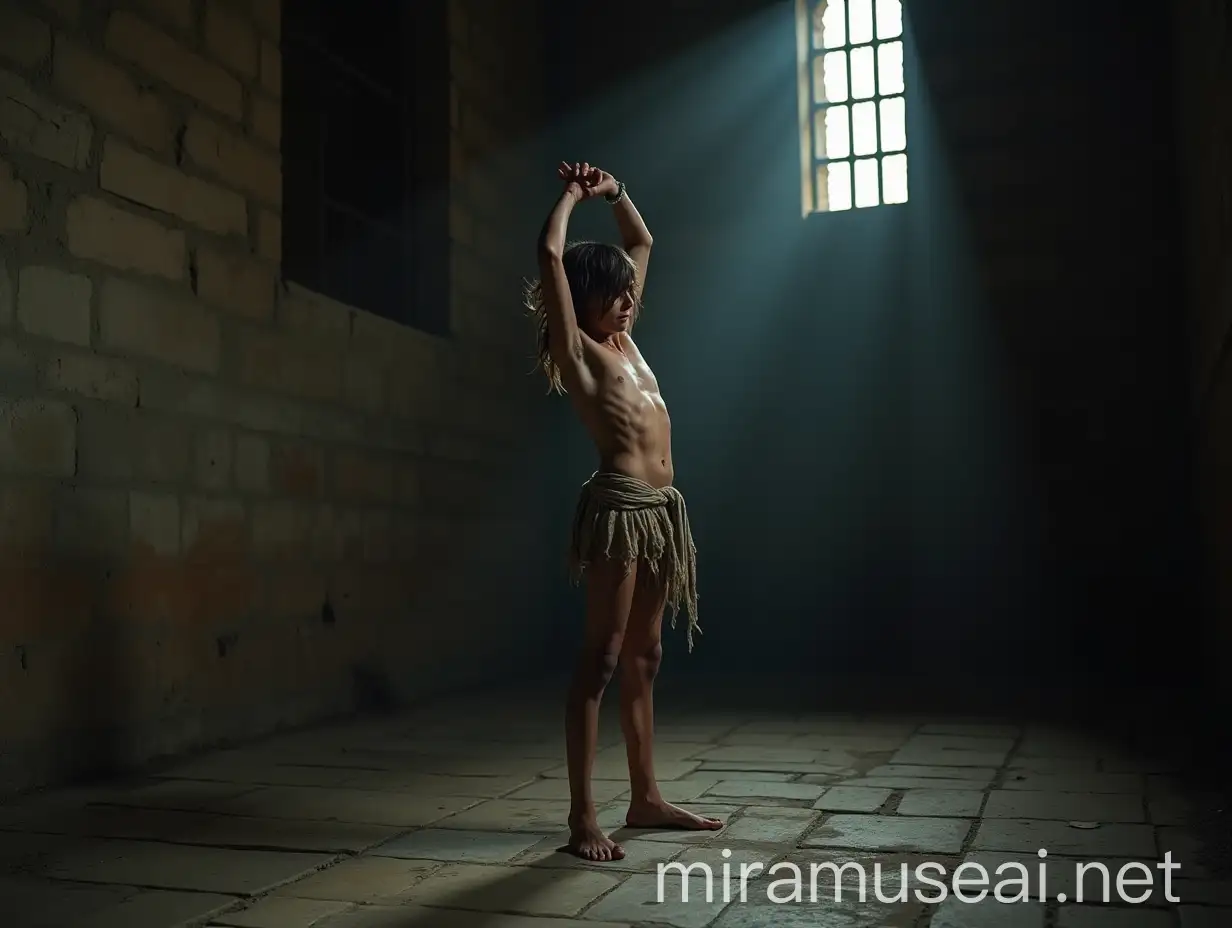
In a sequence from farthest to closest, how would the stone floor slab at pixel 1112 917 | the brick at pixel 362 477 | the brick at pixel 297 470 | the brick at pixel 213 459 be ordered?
the brick at pixel 362 477 < the brick at pixel 297 470 < the brick at pixel 213 459 < the stone floor slab at pixel 1112 917

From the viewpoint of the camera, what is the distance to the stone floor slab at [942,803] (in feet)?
9.32

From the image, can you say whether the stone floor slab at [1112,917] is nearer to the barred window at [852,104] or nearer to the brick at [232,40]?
the brick at [232,40]

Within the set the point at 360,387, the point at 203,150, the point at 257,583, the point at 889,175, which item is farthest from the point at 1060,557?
the point at 203,150

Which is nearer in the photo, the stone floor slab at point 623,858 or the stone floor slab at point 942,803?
the stone floor slab at point 623,858

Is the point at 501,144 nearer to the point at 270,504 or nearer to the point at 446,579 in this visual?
the point at 446,579

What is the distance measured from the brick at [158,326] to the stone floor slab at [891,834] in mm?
2559

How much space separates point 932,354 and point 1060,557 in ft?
4.03

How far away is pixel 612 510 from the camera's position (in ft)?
8.40

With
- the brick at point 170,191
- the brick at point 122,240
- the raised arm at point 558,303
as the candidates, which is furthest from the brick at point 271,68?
the raised arm at point 558,303

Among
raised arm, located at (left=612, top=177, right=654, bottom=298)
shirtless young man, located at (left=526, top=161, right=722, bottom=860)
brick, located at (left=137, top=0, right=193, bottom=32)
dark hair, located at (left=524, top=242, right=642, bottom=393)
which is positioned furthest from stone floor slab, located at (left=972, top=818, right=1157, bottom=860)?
brick, located at (left=137, top=0, right=193, bottom=32)

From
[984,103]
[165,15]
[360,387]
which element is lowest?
[360,387]

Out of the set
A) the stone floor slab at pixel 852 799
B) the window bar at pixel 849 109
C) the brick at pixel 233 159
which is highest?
the window bar at pixel 849 109

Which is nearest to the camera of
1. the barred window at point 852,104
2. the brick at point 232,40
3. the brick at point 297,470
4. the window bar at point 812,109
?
the brick at point 232,40

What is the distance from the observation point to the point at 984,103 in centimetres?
620
